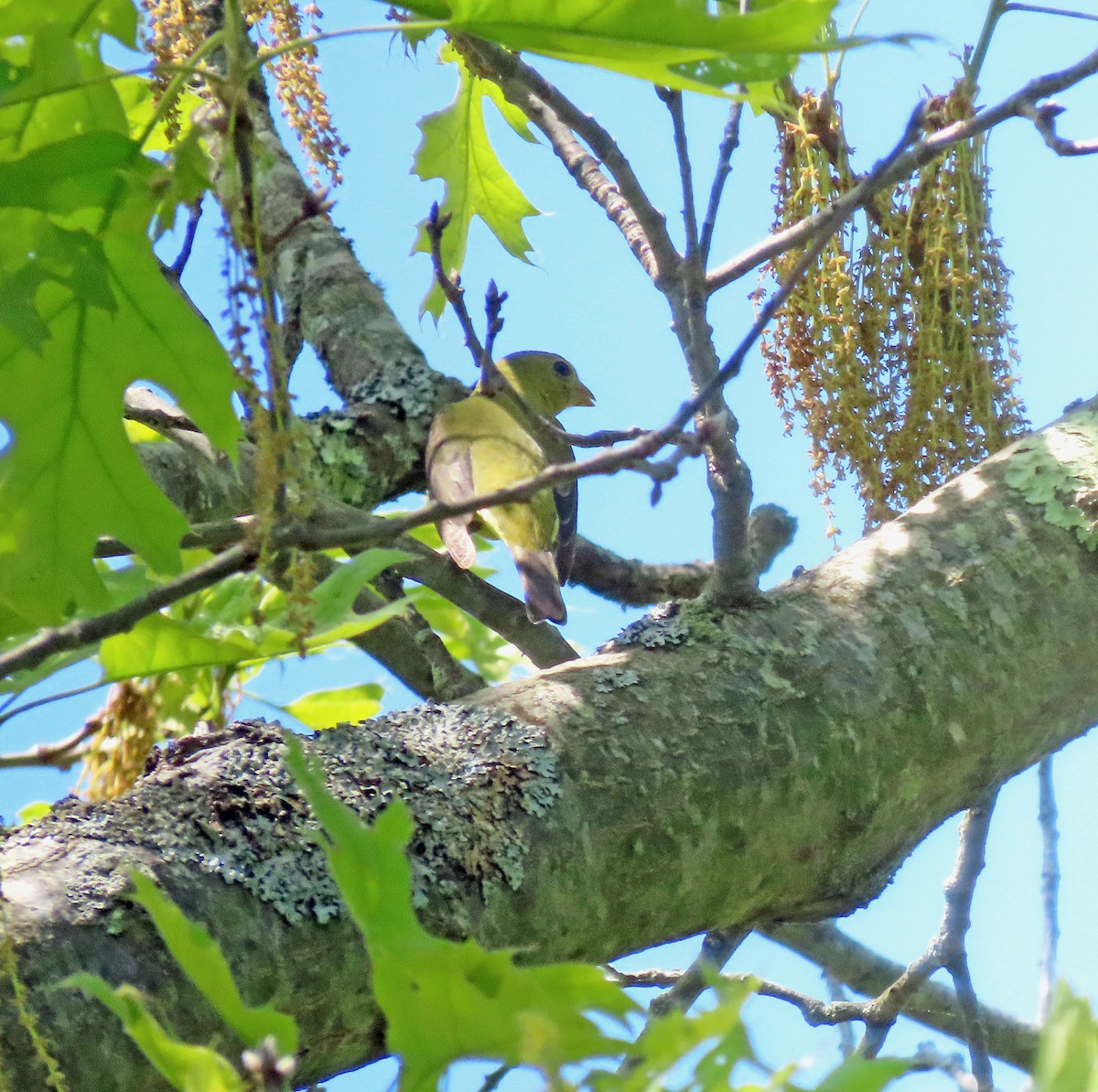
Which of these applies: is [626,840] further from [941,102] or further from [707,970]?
[941,102]

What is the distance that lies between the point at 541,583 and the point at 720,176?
5.65 feet

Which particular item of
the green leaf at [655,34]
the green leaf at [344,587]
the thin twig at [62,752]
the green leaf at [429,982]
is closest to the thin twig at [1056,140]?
the green leaf at [655,34]

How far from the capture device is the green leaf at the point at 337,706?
210 cm

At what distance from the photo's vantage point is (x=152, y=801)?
1.39 metres

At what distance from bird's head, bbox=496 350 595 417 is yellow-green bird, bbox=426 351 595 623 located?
650 millimetres

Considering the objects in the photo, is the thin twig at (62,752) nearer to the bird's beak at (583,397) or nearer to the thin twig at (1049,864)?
the thin twig at (1049,864)

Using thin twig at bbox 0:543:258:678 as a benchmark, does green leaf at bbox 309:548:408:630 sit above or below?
above

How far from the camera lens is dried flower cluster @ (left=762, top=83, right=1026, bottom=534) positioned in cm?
235

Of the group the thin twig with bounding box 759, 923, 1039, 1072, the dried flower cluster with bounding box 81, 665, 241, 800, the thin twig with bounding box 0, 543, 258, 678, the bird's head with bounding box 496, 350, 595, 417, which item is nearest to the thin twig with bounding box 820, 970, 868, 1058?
the thin twig with bounding box 759, 923, 1039, 1072

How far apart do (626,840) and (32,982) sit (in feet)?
2.28

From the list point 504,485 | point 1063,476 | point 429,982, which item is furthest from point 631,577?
point 429,982

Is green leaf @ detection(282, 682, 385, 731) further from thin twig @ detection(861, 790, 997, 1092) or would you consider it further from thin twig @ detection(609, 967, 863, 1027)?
thin twig @ detection(861, 790, 997, 1092)

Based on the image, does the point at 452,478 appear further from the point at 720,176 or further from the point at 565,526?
the point at 720,176

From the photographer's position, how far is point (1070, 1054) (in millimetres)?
657
